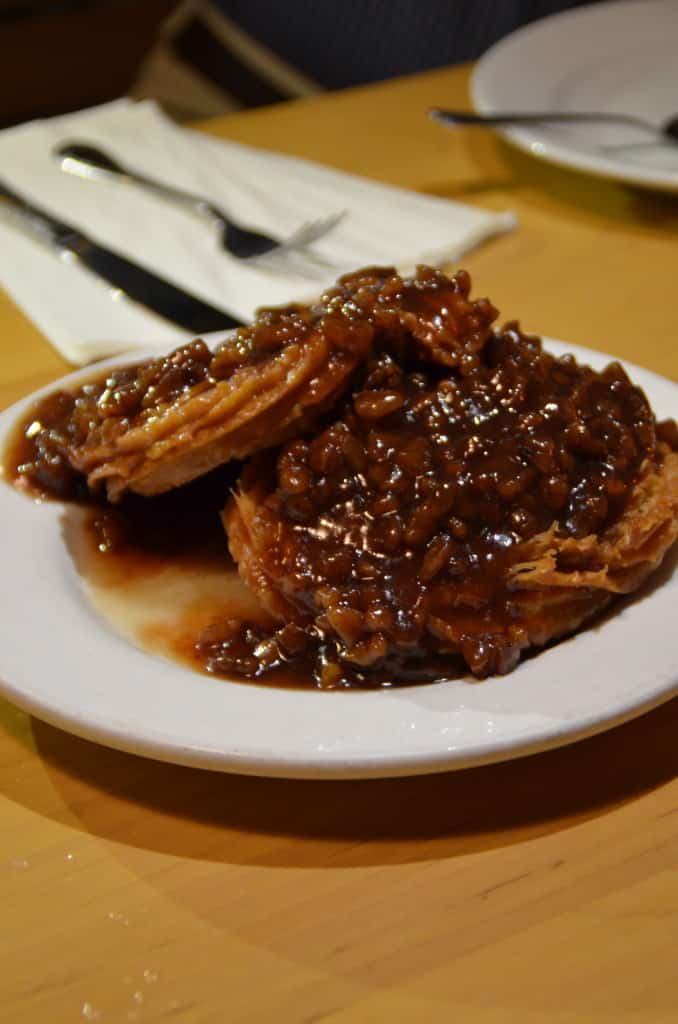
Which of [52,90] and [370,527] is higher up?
[370,527]

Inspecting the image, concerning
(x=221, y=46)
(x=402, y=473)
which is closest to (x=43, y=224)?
(x=402, y=473)

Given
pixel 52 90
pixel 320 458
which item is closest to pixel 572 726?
pixel 320 458

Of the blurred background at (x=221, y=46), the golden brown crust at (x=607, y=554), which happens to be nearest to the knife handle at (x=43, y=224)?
the golden brown crust at (x=607, y=554)

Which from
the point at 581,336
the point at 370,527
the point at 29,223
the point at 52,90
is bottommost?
the point at 52,90

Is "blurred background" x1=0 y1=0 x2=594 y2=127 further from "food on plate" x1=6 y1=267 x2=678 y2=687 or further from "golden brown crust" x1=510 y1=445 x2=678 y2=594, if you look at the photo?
"golden brown crust" x1=510 y1=445 x2=678 y2=594

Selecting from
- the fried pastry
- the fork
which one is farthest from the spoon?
the fried pastry

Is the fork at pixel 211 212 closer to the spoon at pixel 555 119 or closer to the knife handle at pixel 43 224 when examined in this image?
the knife handle at pixel 43 224

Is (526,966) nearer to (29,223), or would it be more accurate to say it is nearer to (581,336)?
(581,336)
